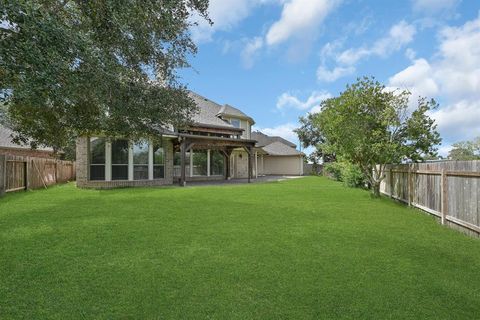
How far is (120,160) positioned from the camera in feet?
54.6

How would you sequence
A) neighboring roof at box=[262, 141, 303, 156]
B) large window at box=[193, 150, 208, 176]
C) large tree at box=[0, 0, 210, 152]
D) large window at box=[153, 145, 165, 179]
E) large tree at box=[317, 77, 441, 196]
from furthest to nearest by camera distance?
neighboring roof at box=[262, 141, 303, 156] < large window at box=[193, 150, 208, 176] < large window at box=[153, 145, 165, 179] < large tree at box=[317, 77, 441, 196] < large tree at box=[0, 0, 210, 152]

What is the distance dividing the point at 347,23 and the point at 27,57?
40.0 ft

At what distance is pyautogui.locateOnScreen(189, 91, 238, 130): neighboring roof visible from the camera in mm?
23406

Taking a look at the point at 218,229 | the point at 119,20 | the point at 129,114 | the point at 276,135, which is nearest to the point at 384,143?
the point at 218,229

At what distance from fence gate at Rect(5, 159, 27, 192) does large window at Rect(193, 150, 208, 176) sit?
1020 centimetres

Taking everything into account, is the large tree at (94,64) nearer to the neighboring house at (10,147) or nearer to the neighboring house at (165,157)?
the neighboring house at (165,157)

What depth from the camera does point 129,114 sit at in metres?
7.16

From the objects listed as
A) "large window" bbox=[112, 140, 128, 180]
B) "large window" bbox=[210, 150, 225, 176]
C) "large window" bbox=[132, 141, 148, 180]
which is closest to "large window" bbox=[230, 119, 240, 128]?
"large window" bbox=[210, 150, 225, 176]

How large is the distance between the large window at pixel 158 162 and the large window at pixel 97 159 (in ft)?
9.41

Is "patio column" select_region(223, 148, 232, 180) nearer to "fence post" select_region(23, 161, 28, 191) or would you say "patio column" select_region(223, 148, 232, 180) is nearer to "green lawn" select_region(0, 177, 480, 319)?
"fence post" select_region(23, 161, 28, 191)

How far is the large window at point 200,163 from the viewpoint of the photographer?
2222 cm

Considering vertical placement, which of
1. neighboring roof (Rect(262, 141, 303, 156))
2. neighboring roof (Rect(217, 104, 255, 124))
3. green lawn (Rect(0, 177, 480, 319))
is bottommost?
green lawn (Rect(0, 177, 480, 319))

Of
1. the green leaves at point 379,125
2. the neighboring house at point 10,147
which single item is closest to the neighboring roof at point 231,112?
the neighboring house at point 10,147

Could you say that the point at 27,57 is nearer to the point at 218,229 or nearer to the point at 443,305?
the point at 218,229
